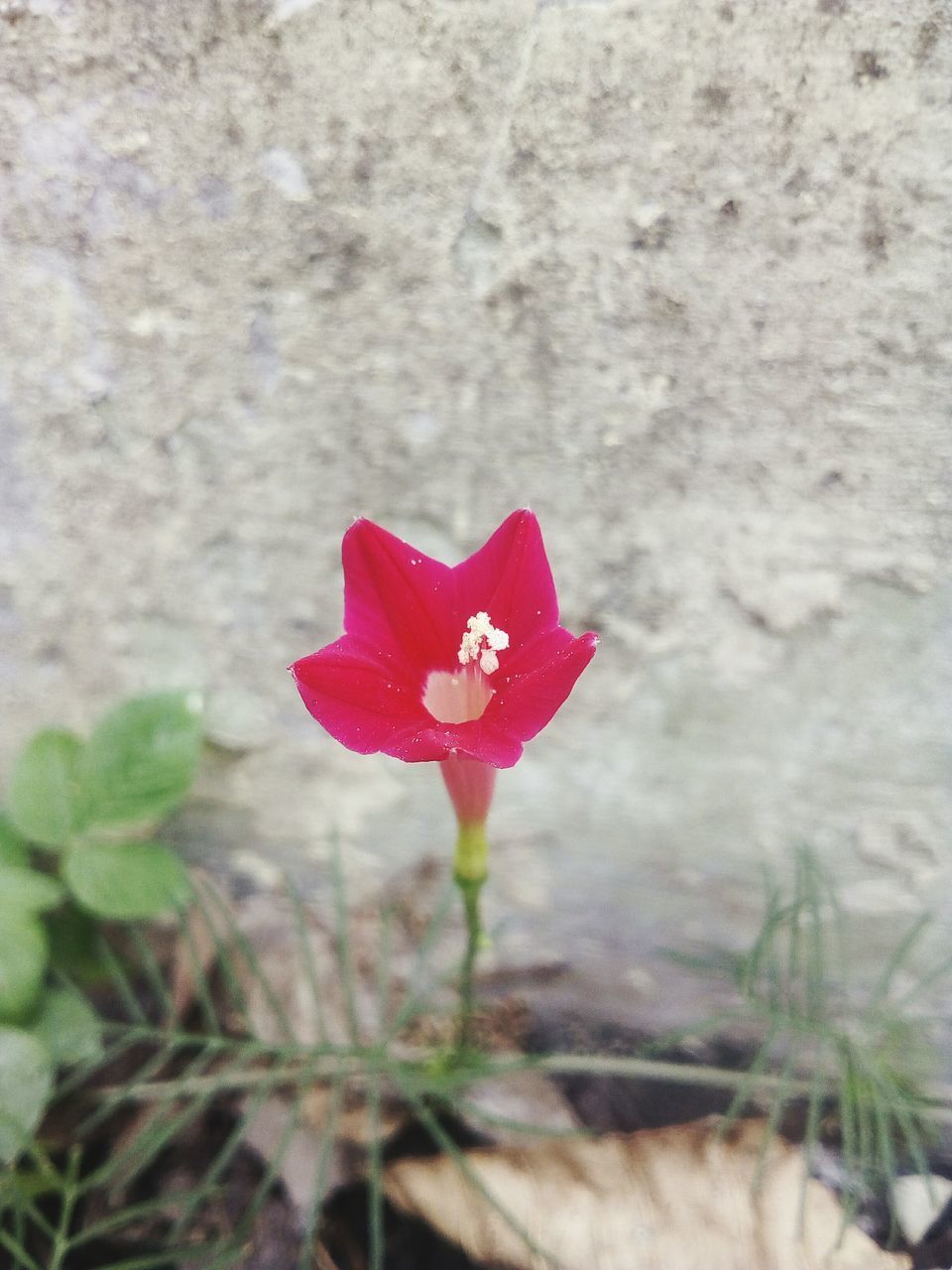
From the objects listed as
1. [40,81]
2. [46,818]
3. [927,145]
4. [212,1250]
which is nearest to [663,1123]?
[212,1250]

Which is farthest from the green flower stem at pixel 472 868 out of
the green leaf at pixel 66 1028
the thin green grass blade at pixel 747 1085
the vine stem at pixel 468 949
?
the green leaf at pixel 66 1028

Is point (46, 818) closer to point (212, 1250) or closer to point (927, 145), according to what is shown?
point (212, 1250)

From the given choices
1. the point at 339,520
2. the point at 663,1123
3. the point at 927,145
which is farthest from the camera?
the point at 663,1123

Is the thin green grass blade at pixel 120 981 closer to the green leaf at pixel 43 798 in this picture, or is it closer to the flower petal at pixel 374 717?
the green leaf at pixel 43 798

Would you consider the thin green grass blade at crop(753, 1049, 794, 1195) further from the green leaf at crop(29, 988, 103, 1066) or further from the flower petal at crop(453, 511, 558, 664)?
the green leaf at crop(29, 988, 103, 1066)

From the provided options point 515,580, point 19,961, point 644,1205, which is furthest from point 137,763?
point 644,1205

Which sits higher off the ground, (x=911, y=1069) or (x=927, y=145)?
(x=927, y=145)
